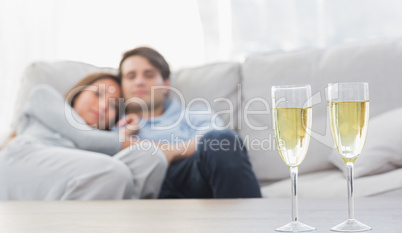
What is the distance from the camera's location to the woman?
1.68 meters

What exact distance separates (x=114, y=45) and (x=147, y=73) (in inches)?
38.5

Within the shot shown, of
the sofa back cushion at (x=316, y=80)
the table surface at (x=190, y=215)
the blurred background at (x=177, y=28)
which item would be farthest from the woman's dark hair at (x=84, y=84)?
the table surface at (x=190, y=215)

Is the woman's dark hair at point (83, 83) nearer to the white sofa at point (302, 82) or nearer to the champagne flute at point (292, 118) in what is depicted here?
the white sofa at point (302, 82)

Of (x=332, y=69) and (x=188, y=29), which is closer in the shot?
(x=332, y=69)

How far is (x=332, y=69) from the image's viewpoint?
7.56ft

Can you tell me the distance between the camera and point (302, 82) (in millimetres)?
2311

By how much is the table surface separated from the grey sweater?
0.89 meters

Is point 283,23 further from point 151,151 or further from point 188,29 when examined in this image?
point 151,151

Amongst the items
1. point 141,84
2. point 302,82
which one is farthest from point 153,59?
point 302,82

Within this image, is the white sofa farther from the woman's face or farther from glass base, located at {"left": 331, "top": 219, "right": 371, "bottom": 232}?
glass base, located at {"left": 331, "top": 219, "right": 371, "bottom": 232}

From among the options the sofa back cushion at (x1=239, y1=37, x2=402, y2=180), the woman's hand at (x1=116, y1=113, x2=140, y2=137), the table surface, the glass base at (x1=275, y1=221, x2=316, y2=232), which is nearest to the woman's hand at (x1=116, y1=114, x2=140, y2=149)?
the woman's hand at (x1=116, y1=113, x2=140, y2=137)

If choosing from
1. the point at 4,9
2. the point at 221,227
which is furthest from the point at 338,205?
the point at 4,9

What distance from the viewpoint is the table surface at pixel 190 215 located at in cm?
91

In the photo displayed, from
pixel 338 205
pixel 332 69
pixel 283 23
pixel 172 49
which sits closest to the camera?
pixel 338 205
